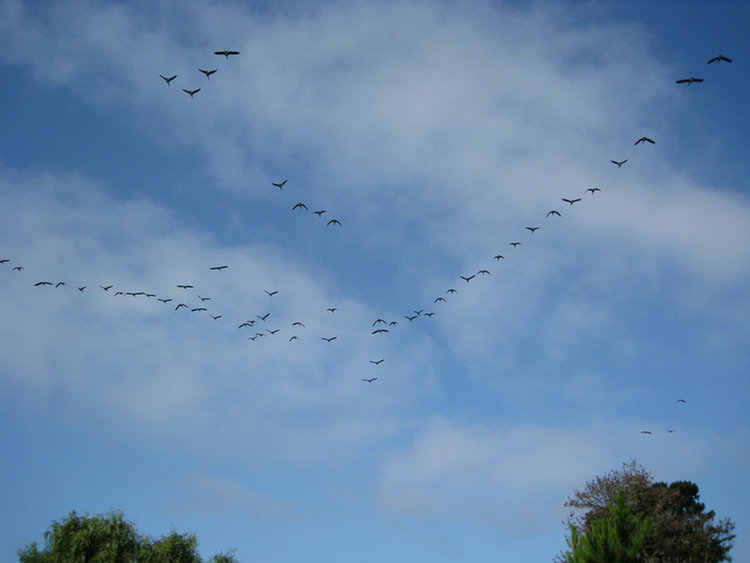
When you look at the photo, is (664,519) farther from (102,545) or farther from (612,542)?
(102,545)

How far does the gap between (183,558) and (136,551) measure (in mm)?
3368

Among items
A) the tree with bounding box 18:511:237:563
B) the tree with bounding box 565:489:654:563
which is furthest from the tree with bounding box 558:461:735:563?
the tree with bounding box 18:511:237:563

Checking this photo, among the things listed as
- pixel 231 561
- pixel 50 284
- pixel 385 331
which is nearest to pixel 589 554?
pixel 385 331

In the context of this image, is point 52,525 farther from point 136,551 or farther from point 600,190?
point 600,190

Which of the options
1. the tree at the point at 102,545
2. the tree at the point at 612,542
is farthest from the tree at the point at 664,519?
the tree at the point at 102,545

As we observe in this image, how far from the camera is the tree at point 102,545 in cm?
3650

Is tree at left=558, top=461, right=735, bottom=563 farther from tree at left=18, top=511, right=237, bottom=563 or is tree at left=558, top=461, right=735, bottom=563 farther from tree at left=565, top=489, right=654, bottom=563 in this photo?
tree at left=18, top=511, right=237, bottom=563

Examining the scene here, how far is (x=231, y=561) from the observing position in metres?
41.5

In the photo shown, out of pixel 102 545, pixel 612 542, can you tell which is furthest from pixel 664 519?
pixel 102 545

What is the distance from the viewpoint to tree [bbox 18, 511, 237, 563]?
36.5 m

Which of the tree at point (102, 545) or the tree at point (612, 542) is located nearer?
the tree at point (612, 542)

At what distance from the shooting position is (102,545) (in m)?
37.0

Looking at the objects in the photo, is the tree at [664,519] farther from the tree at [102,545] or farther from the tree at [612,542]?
the tree at [102,545]

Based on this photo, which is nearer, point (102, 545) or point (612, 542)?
point (612, 542)
